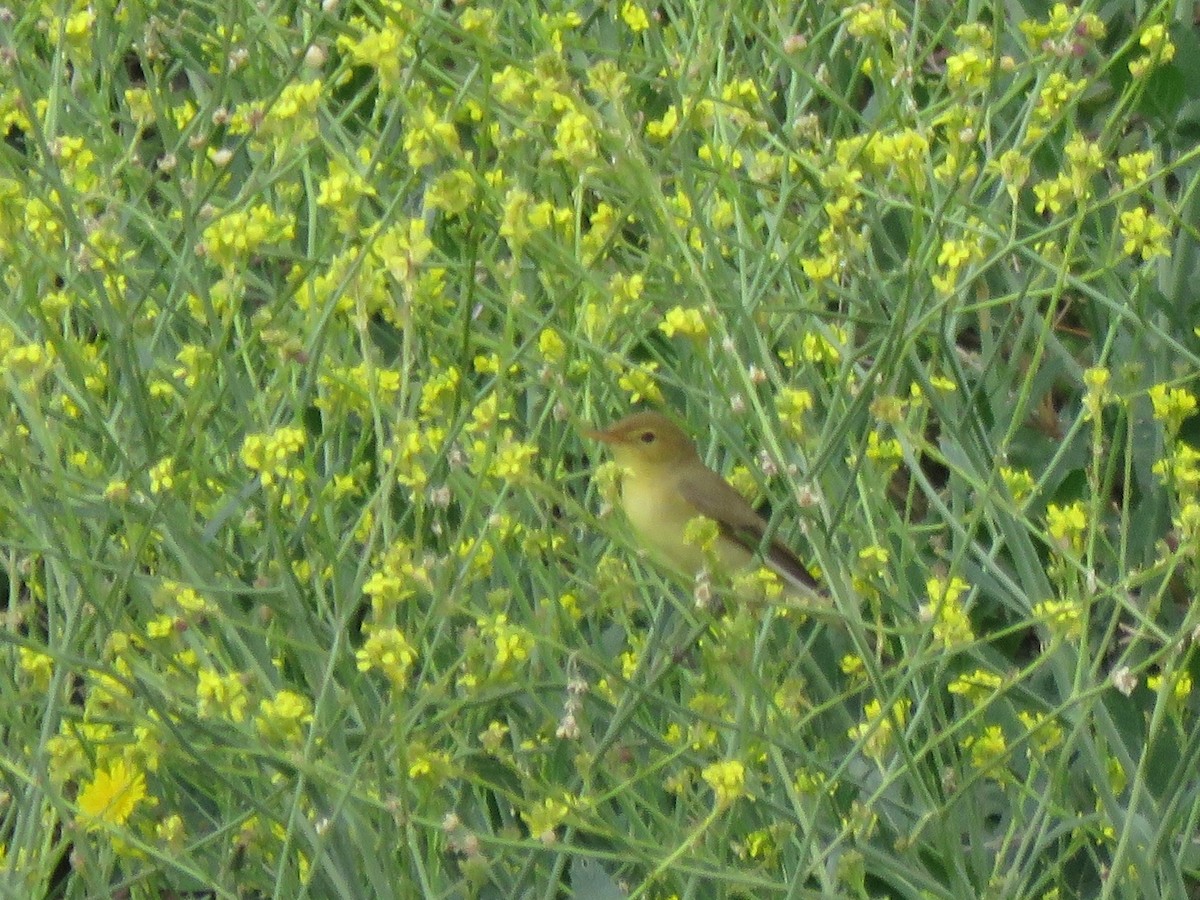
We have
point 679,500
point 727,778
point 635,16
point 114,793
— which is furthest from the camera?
point 679,500

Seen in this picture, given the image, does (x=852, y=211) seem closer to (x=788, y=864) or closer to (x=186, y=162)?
(x=788, y=864)

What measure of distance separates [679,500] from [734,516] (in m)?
0.18

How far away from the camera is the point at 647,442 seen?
11.0 feet

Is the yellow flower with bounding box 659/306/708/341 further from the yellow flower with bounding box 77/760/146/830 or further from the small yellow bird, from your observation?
the yellow flower with bounding box 77/760/146/830

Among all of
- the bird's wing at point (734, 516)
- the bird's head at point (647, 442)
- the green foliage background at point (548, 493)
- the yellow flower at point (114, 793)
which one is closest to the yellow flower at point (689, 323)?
the green foliage background at point (548, 493)

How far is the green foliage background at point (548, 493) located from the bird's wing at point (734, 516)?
0.29 feet

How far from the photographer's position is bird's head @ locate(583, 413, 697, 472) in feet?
10.6

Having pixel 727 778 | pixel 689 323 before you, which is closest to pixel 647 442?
pixel 689 323

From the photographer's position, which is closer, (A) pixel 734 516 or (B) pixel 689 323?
(B) pixel 689 323

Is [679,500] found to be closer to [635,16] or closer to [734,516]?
[734,516]

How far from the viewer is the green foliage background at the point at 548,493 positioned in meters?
2.54

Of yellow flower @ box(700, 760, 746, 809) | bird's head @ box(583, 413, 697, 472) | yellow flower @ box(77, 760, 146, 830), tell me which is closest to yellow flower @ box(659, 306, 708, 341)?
yellow flower @ box(700, 760, 746, 809)

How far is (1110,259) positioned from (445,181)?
896 millimetres

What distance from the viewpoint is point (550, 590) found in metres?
2.75
